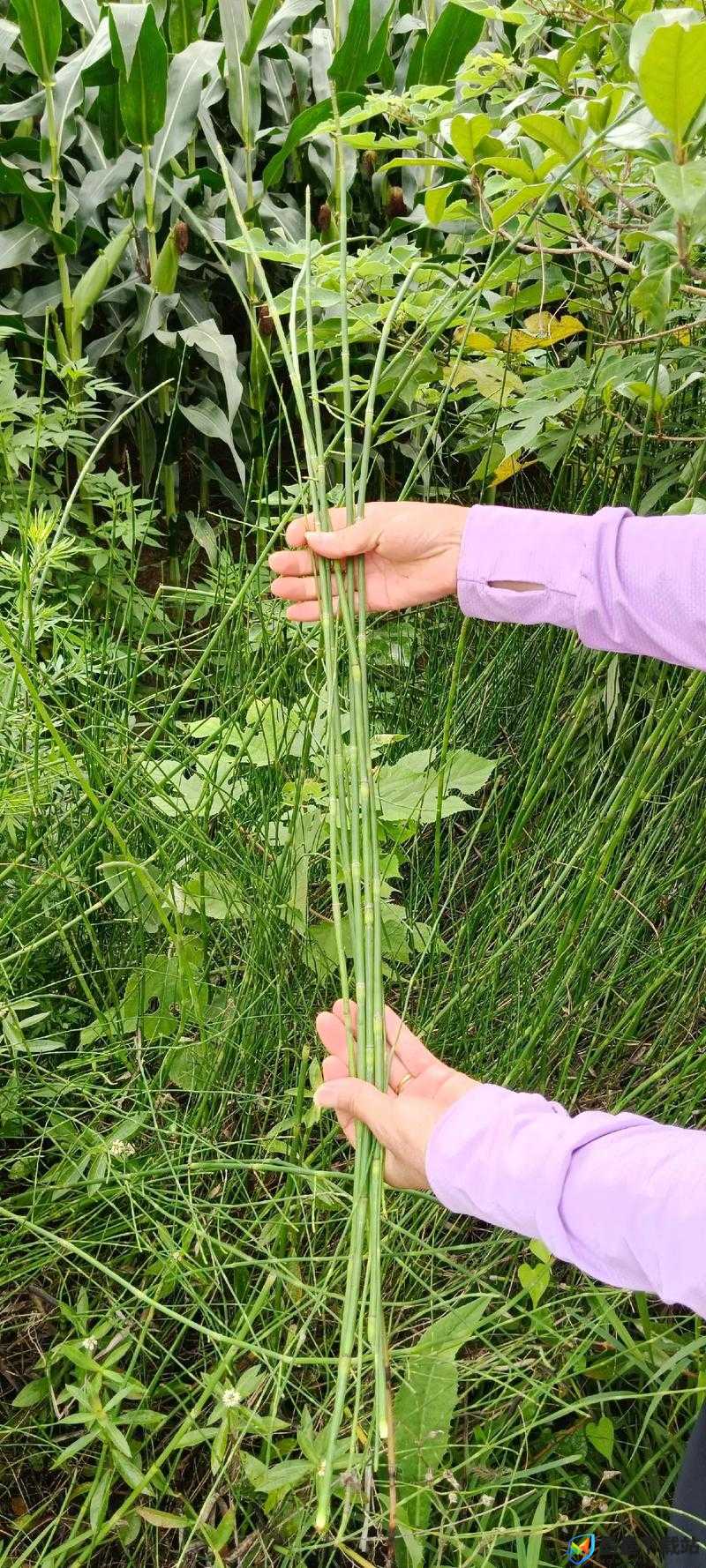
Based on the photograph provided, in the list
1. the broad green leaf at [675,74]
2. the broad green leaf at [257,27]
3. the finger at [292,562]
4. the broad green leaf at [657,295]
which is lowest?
the finger at [292,562]

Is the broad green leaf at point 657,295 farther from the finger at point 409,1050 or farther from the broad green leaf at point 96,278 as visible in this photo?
the broad green leaf at point 96,278

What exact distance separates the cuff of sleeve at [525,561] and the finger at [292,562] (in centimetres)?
14

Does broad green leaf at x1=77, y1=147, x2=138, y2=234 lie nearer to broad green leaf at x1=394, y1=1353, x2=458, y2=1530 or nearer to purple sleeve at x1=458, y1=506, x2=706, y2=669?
purple sleeve at x1=458, y1=506, x2=706, y2=669

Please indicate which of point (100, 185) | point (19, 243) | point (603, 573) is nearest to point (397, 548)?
point (603, 573)

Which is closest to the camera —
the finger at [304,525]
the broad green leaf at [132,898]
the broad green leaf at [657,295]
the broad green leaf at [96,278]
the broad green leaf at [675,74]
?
the broad green leaf at [675,74]

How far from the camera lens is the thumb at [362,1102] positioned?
75 centimetres

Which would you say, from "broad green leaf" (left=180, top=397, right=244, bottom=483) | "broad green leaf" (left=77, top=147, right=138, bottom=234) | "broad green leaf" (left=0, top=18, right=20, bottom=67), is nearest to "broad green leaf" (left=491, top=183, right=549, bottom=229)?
"broad green leaf" (left=180, top=397, right=244, bottom=483)

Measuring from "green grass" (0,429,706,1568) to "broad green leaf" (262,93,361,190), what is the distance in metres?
1.01

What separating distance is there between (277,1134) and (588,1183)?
1.36 ft

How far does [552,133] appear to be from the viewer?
82 cm

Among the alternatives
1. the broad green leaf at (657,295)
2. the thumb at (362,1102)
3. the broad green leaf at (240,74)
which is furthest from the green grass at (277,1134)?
the broad green leaf at (240,74)

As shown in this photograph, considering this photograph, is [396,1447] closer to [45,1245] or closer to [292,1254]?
[292,1254]

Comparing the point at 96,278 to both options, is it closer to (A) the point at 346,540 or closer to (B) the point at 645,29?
(A) the point at 346,540

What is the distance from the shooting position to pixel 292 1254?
0.92 metres
